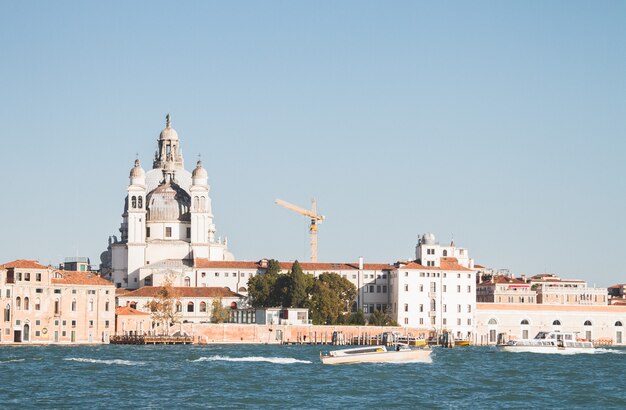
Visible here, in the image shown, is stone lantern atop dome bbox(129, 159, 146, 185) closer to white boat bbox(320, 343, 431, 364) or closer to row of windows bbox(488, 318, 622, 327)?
row of windows bbox(488, 318, 622, 327)

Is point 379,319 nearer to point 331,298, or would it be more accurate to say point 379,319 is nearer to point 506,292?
point 331,298

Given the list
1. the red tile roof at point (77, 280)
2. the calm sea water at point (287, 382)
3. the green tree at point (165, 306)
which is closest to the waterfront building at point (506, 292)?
the green tree at point (165, 306)

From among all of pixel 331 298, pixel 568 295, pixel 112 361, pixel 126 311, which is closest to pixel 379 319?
pixel 331 298

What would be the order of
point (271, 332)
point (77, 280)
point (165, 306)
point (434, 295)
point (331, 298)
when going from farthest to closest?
1. point (434, 295)
2. point (331, 298)
3. point (271, 332)
4. point (165, 306)
5. point (77, 280)

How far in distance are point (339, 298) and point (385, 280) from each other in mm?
8621

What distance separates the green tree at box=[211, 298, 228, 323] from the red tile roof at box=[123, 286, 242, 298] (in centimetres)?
352

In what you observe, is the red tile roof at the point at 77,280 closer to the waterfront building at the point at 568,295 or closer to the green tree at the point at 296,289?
the green tree at the point at 296,289

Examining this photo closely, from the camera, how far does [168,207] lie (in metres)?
132

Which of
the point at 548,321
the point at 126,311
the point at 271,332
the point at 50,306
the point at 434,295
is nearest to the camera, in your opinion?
the point at 50,306

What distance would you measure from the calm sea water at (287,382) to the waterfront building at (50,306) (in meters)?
13.5

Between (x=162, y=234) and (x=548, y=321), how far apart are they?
37181mm

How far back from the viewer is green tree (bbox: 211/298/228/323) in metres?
116

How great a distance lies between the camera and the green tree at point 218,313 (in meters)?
116

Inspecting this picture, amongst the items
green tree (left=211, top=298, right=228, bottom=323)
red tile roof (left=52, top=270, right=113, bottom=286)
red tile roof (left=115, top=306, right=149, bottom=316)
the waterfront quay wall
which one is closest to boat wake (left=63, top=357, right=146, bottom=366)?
red tile roof (left=52, top=270, right=113, bottom=286)
